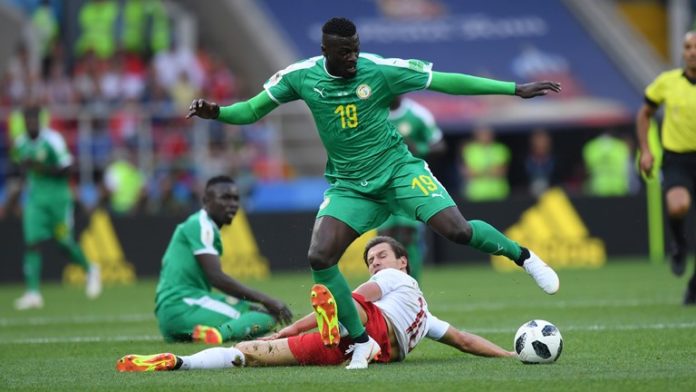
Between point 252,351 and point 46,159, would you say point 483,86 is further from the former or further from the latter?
point 46,159

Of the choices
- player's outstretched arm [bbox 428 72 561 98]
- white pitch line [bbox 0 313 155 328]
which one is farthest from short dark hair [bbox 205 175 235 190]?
white pitch line [bbox 0 313 155 328]

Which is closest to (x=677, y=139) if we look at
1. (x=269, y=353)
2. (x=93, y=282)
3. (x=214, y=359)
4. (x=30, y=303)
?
(x=269, y=353)

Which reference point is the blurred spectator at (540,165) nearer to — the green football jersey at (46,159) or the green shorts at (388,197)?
the green football jersey at (46,159)

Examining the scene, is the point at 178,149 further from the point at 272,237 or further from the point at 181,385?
the point at 181,385

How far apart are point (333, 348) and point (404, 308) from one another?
1.78 feet

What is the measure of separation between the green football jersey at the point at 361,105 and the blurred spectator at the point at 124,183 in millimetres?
15193

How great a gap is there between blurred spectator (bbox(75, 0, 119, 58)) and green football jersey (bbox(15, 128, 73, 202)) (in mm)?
9411

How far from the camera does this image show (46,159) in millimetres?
17375

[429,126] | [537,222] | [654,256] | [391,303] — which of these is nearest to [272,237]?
[537,222]

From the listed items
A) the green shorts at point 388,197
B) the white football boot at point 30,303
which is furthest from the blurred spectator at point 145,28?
the green shorts at point 388,197

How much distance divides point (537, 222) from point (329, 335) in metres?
14.4

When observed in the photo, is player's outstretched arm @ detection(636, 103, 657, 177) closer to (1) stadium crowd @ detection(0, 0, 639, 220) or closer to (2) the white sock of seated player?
(2) the white sock of seated player

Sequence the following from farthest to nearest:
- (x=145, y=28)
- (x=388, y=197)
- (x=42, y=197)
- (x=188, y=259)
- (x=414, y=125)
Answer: (x=145, y=28) → (x=42, y=197) → (x=414, y=125) → (x=188, y=259) → (x=388, y=197)

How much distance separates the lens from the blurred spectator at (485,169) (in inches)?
1005
